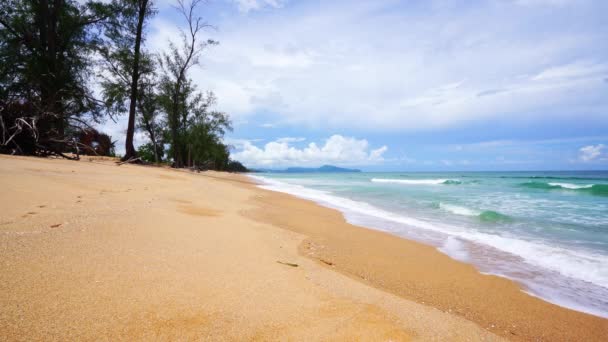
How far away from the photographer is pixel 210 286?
6.46 ft

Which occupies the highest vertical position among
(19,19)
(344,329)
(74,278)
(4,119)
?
(19,19)

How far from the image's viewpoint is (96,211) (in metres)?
3.27

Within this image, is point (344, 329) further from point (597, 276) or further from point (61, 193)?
point (597, 276)

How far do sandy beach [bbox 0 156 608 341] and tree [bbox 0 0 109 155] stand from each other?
911cm

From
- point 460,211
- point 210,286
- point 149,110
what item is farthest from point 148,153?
point 210,286

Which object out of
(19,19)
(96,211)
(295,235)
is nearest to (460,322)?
(295,235)

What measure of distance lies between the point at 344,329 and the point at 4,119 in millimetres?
11771

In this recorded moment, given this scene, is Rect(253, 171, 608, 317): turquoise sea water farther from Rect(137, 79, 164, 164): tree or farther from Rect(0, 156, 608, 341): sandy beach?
Rect(137, 79, 164, 164): tree

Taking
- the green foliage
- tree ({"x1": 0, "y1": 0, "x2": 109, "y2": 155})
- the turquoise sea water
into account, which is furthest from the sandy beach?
the green foliage

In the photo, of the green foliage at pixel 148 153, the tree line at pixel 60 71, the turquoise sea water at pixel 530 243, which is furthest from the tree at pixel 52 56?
the green foliage at pixel 148 153

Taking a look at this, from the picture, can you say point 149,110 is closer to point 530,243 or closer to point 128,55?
point 128,55

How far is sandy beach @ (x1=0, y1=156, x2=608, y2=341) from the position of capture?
4.72 ft

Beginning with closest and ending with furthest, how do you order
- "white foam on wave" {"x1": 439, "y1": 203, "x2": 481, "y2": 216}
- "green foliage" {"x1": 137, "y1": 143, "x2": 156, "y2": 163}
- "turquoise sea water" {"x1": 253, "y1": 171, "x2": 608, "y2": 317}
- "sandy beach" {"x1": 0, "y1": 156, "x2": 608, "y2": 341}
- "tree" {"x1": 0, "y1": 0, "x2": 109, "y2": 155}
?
1. "sandy beach" {"x1": 0, "y1": 156, "x2": 608, "y2": 341}
2. "turquoise sea water" {"x1": 253, "y1": 171, "x2": 608, "y2": 317}
3. "white foam on wave" {"x1": 439, "y1": 203, "x2": 481, "y2": 216}
4. "tree" {"x1": 0, "y1": 0, "x2": 109, "y2": 155}
5. "green foliage" {"x1": 137, "y1": 143, "x2": 156, "y2": 163}

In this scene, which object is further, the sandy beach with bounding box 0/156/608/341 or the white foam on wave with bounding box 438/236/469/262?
the white foam on wave with bounding box 438/236/469/262
